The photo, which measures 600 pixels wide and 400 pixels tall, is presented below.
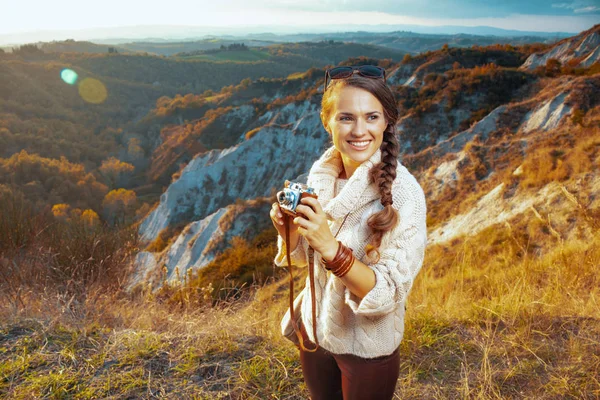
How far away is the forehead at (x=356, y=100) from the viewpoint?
1.71 meters

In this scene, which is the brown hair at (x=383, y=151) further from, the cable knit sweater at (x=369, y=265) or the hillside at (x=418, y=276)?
the hillside at (x=418, y=276)

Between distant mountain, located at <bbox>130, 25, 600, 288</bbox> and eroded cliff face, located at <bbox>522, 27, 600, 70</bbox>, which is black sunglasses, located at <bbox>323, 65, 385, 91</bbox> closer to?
distant mountain, located at <bbox>130, 25, 600, 288</bbox>

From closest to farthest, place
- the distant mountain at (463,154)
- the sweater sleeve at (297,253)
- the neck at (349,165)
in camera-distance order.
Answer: the neck at (349,165) → the sweater sleeve at (297,253) → the distant mountain at (463,154)

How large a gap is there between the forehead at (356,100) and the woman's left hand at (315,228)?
538mm

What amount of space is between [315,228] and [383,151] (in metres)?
0.62

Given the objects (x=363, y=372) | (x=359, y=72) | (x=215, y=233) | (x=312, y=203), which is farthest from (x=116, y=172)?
(x=312, y=203)

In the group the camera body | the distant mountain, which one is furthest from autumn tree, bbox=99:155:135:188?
the camera body

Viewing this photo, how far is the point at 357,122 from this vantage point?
173cm

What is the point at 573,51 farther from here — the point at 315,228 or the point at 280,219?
the point at 315,228

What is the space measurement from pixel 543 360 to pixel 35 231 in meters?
7.84

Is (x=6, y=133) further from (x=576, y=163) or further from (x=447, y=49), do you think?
(x=576, y=163)

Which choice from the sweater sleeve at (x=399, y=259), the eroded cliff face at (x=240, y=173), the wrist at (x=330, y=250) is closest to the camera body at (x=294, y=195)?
the wrist at (x=330, y=250)

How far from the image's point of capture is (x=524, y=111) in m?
23.7

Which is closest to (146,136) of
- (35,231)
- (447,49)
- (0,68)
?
(0,68)
